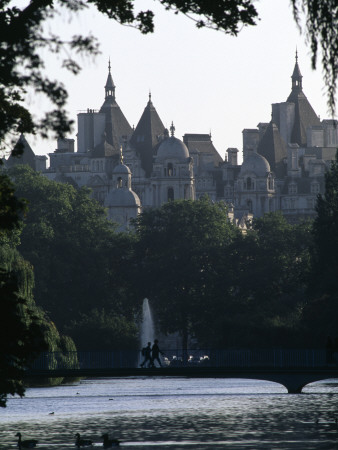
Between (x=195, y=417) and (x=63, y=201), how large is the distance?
7509 centimetres

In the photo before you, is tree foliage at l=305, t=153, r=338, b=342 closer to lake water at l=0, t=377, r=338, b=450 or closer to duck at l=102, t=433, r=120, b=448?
lake water at l=0, t=377, r=338, b=450

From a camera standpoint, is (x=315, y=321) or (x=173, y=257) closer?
(x=315, y=321)

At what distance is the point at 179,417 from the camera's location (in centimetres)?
5356

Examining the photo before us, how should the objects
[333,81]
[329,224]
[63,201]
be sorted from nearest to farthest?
[333,81] < [329,224] < [63,201]

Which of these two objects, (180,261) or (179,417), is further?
(180,261)

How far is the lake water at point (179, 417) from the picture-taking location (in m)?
43.2

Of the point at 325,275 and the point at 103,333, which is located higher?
the point at 325,275

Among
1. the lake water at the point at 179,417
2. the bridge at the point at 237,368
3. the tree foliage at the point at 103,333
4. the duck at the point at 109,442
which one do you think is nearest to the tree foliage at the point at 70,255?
the tree foliage at the point at 103,333

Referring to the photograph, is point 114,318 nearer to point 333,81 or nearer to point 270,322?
point 270,322

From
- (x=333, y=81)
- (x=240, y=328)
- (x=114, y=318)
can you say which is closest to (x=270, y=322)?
(x=240, y=328)

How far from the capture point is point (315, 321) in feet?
274

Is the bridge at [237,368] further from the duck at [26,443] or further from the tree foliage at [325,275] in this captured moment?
the duck at [26,443]

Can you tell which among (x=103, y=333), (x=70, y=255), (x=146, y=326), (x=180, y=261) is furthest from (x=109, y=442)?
(x=70, y=255)

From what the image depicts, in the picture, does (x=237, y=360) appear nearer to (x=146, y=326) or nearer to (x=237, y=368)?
(x=237, y=368)
